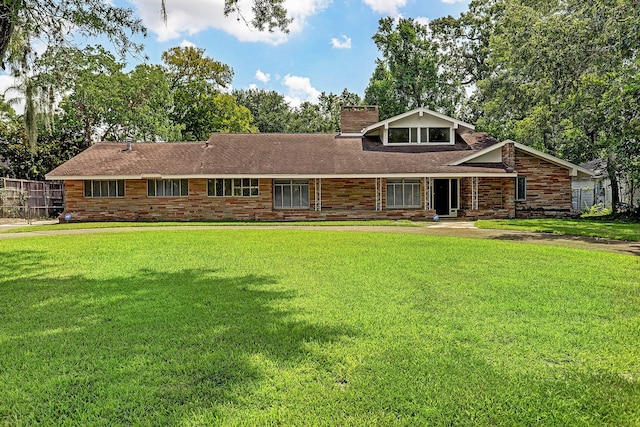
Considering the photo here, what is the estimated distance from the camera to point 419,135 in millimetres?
23719

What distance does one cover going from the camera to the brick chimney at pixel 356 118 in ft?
83.6

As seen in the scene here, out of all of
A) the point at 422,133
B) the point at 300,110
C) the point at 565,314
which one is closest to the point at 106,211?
the point at 422,133

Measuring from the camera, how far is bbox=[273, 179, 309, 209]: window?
69.9 ft

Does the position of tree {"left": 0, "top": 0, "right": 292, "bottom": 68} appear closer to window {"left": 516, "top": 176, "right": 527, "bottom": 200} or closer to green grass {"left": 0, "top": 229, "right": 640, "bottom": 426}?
green grass {"left": 0, "top": 229, "right": 640, "bottom": 426}

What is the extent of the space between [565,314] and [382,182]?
54.7 ft

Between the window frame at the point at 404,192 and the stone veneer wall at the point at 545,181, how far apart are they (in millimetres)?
4624

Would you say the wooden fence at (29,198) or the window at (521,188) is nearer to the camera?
the window at (521,188)

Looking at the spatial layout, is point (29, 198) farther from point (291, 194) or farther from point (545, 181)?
point (545, 181)

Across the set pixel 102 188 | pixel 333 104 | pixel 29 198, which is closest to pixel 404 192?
pixel 102 188

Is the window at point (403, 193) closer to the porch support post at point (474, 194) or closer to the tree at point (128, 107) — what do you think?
the porch support post at point (474, 194)

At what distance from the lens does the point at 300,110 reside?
5659cm

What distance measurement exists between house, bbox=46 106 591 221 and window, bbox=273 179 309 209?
0.05m

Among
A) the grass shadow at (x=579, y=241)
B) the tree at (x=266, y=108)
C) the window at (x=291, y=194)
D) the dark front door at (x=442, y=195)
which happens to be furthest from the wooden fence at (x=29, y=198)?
the tree at (x=266, y=108)

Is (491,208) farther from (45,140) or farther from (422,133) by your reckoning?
(45,140)
